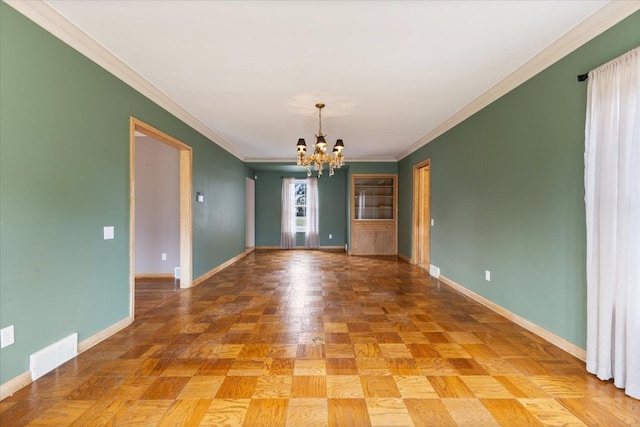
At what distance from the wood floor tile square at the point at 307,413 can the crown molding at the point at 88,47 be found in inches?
125

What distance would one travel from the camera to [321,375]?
2.29 m

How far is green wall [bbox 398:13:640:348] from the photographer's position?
100 inches

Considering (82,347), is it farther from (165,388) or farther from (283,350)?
(283,350)

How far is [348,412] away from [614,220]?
2.17 meters

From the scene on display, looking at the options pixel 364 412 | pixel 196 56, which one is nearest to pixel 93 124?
pixel 196 56

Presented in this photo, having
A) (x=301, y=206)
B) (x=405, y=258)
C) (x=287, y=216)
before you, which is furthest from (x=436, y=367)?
(x=301, y=206)

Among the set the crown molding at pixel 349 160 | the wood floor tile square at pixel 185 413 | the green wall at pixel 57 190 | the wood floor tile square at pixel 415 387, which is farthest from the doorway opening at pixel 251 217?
the wood floor tile square at pixel 415 387

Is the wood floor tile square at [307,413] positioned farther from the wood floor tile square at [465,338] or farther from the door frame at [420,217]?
the door frame at [420,217]

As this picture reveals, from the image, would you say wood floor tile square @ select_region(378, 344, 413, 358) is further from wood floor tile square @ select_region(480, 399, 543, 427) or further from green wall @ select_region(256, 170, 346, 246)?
green wall @ select_region(256, 170, 346, 246)

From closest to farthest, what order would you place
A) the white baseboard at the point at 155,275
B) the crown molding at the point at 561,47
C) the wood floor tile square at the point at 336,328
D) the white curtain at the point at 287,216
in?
the crown molding at the point at 561,47 → the wood floor tile square at the point at 336,328 → the white baseboard at the point at 155,275 → the white curtain at the point at 287,216

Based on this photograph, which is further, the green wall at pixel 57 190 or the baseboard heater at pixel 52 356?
the baseboard heater at pixel 52 356

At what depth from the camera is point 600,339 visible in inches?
86.4

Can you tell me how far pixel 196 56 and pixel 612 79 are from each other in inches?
130

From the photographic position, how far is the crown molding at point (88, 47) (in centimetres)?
219
